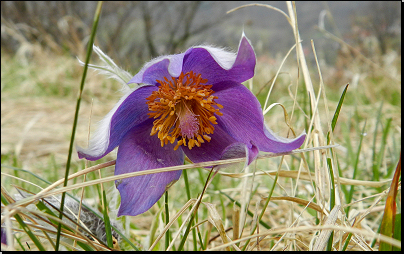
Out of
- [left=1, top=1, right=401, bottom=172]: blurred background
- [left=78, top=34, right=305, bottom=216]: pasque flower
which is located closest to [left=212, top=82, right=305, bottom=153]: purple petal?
[left=78, top=34, right=305, bottom=216]: pasque flower

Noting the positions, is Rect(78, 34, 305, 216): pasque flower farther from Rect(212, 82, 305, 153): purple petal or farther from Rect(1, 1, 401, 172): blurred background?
Rect(1, 1, 401, 172): blurred background

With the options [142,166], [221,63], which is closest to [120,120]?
[142,166]

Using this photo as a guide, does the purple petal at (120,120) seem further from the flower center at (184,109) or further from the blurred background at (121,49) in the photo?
the blurred background at (121,49)

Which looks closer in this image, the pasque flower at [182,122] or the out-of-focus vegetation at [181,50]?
the pasque flower at [182,122]

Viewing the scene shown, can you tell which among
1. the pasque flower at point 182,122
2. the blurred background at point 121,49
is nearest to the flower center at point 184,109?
the pasque flower at point 182,122

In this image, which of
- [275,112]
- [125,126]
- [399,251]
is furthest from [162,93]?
[275,112]
